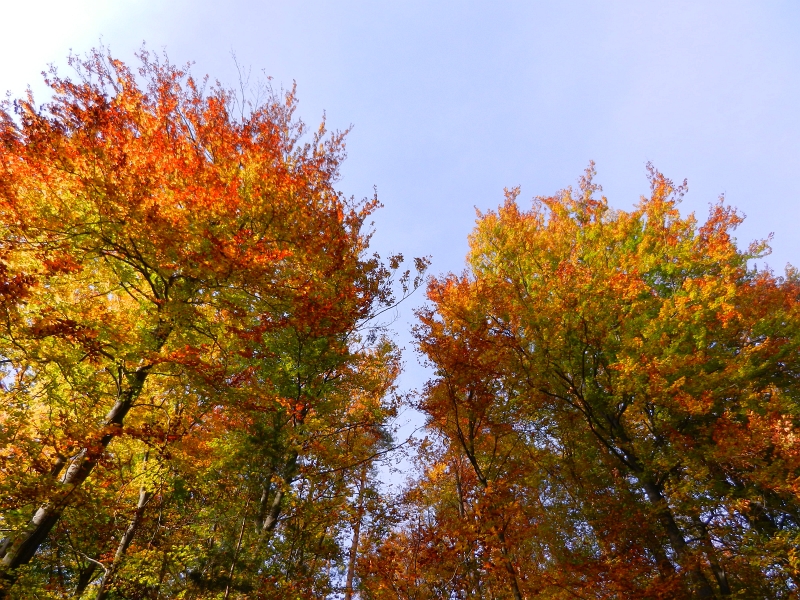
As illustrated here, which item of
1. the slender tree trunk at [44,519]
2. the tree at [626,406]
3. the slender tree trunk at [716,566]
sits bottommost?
the slender tree trunk at [44,519]

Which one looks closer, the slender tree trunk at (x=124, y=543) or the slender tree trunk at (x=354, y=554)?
the slender tree trunk at (x=124, y=543)

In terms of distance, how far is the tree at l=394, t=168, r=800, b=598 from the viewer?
771 cm

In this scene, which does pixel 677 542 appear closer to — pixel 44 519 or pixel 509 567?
pixel 509 567

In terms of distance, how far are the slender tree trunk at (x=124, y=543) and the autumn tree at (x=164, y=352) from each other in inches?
1.8

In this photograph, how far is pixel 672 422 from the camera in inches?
346

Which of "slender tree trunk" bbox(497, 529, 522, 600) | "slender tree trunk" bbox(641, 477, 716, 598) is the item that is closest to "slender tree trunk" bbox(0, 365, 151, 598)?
"slender tree trunk" bbox(497, 529, 522, 600)

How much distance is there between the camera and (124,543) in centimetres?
638

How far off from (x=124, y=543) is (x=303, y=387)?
143 inches

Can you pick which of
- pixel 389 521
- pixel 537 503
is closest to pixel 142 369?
pixel 389 521

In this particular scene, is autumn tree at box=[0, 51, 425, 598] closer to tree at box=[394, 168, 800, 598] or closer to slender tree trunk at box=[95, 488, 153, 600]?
slender tree trunk at box=[95, 488, 153, 600]

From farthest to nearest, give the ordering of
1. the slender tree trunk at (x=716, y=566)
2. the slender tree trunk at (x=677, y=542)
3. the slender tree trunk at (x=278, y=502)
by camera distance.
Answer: the slender tree trunk at (x=716, y=566) < the slender tree trunk at (x=677, y=542) < the slender tree trunk at (x=278, y=502)

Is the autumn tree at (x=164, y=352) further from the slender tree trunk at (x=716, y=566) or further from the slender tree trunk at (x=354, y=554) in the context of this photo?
the slender tree trunk at (x=716, y=566)

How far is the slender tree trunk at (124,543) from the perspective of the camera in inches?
227

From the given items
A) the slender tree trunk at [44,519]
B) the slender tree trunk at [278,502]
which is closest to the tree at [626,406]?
the slender tree trunk at [278,502]
